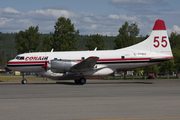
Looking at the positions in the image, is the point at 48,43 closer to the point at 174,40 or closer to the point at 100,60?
the point at 100,60

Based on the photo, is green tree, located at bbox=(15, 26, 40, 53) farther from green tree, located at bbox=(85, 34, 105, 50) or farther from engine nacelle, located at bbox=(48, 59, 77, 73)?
engine nacelle, located at bbox=(48, 59, 77, 73)

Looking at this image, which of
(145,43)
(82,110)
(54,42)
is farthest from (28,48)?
(82,110)

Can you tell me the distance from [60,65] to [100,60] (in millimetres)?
5118

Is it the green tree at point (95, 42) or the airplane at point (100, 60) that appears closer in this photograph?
the airplane at point (100, 60)

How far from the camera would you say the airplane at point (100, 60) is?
96.8 ft

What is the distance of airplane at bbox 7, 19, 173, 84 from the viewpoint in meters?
29.5

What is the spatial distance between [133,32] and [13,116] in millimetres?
63735

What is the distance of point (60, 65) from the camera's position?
28312mm

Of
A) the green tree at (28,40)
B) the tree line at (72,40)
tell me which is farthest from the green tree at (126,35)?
the green tree at (28,40)

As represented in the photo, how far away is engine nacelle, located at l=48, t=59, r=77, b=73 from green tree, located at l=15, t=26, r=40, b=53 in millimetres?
42814

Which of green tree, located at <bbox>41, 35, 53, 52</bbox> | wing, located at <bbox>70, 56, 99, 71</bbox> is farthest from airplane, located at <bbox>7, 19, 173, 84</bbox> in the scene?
green tree, located at <bbox>41, 35, 53, 52</bbox>

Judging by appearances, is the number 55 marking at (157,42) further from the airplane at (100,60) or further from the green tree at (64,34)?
the green tree at (64,34)

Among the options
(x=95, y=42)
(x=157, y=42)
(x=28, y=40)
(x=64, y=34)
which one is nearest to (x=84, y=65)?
(x=157, y=42)

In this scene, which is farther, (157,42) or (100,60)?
(157,42)
